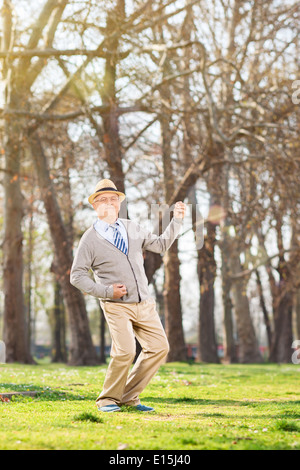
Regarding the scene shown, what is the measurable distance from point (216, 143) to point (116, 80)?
3103 mm

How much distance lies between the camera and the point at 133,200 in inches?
894

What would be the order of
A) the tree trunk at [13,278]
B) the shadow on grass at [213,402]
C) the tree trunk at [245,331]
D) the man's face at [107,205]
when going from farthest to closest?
the tree trunk at [245,331] → the tree trunk at [13,278] → the shadow on grass at [213,402] → the man's face at [107,205]

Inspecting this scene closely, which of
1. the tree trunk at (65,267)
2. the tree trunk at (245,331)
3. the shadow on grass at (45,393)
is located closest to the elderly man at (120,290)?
the shadow on grass at (45,393)

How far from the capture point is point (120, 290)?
21.2 feet

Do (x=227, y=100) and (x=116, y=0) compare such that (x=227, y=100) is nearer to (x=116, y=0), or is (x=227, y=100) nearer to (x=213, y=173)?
(x=213, y=173)

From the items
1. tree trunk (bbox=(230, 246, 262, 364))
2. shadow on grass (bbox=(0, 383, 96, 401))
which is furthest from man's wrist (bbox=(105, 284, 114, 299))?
tree trunk (bbox=(230, 246, 262, 364))

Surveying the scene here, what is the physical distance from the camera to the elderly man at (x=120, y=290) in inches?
261

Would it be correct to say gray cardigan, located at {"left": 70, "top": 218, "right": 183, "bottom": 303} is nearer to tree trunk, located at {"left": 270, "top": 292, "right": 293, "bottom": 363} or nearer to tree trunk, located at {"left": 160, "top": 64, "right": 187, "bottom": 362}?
tree trunk, located at {"left": 160, "top": 64, "right": 187, "bottom": 362}

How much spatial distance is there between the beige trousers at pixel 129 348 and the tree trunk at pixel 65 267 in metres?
12.5

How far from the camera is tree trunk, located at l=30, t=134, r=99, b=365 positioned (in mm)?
19531

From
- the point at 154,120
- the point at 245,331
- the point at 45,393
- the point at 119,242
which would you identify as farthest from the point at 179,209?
the point at 245,331

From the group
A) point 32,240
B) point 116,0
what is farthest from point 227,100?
point 32,240

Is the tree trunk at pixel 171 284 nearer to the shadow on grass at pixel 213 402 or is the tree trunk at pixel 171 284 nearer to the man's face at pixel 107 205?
the shadow on grass at pixel 213 402

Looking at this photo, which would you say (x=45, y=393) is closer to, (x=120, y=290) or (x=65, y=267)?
(x=120, y=290)
